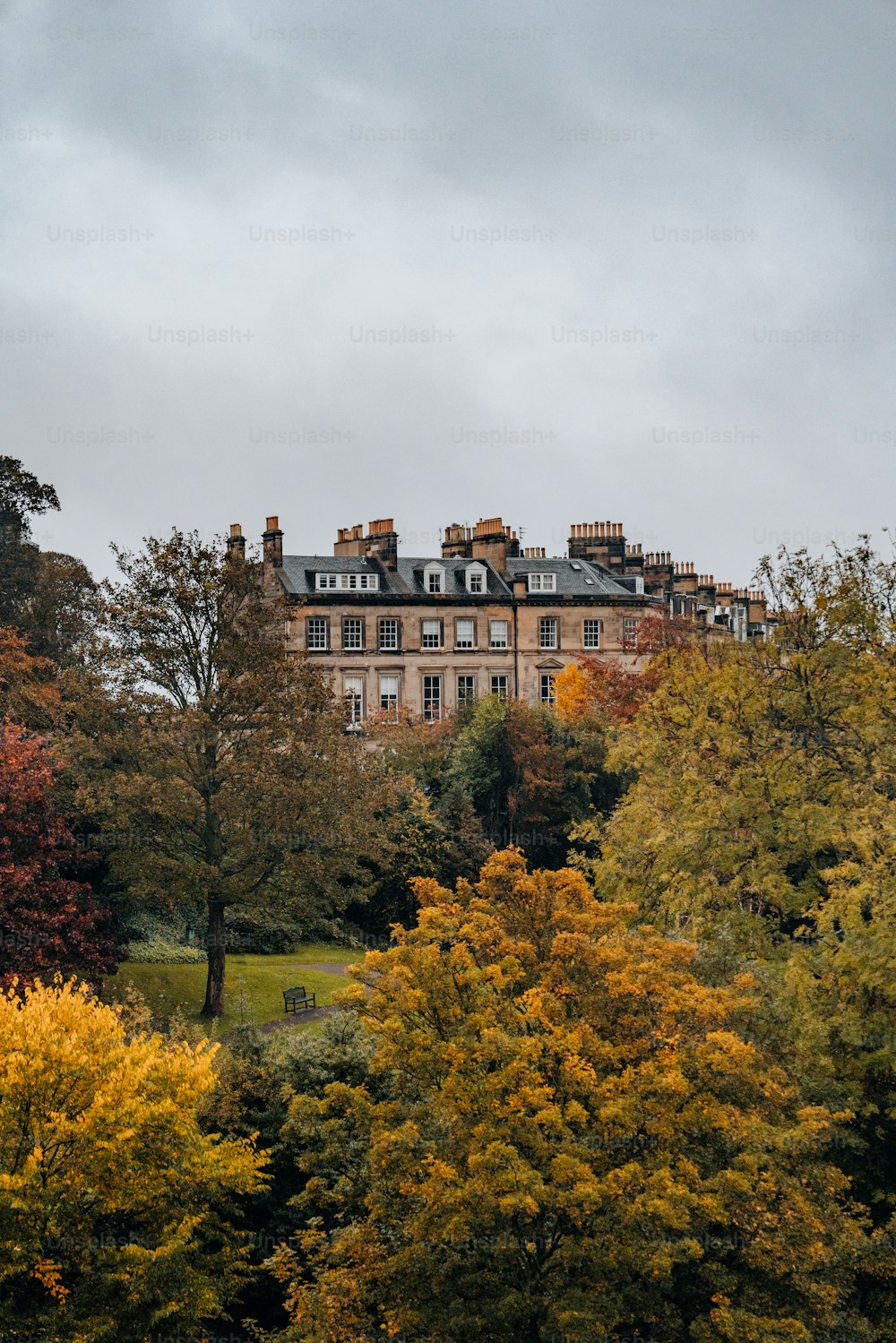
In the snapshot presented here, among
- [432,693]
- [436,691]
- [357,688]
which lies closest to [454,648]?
[436,691]

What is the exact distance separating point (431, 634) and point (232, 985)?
137 feet

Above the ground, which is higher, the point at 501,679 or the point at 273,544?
the point at 273,544

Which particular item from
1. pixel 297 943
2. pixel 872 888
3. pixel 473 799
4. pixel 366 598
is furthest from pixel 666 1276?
pixel 366 598

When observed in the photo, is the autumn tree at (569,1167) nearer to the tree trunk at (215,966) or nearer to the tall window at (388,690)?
the tree trunk at (215,966)

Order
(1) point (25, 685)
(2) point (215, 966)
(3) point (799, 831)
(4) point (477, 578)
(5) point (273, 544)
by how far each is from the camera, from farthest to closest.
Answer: (4) point (477, 578) < (5) point (273, 544) < (1) point (25, 685) < (2) point (215, 966) < (3) point (799, 831)

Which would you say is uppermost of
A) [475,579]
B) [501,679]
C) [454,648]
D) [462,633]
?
[475,579]

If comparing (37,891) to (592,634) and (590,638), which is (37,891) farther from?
(592,634)

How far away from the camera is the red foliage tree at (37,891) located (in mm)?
33031

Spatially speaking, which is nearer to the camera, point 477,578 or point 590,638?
point 477,578

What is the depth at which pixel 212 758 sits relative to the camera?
40188 mm

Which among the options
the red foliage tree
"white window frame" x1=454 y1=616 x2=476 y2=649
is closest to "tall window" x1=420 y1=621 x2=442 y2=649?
"white window frame" x1=454 y1=616 x2=476 y2=649

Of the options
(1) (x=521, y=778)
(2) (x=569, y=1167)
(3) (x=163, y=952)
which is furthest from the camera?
(1) (x=521, y=778)

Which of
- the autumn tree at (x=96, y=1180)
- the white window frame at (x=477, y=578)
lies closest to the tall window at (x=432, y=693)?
the white window frame at (x=477, y=578)

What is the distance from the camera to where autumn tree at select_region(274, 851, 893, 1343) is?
20.5 metres
